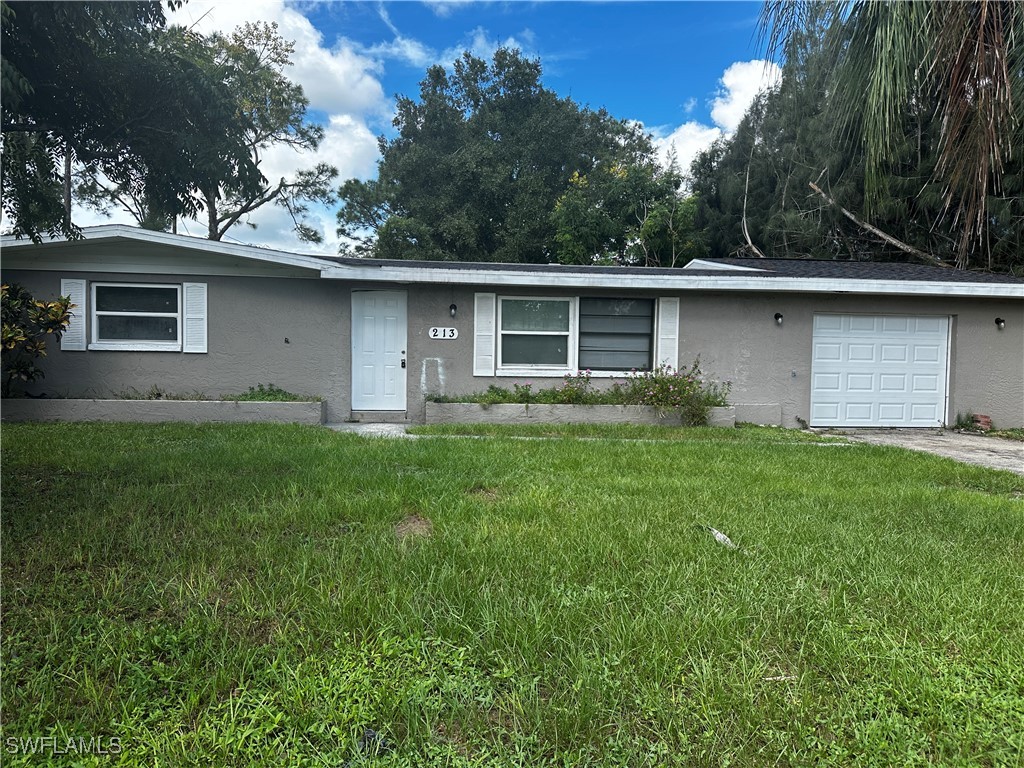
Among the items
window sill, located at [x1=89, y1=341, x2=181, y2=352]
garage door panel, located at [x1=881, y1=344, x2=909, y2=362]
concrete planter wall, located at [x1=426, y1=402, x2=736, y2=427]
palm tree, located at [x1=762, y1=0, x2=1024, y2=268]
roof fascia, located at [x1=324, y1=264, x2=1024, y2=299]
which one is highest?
palm tree, located at [x1=762, y1=0, x2=1024, y2=268]

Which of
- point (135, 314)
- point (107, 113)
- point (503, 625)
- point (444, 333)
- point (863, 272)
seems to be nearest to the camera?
point (503, 625)

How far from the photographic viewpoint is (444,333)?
9.12 meters

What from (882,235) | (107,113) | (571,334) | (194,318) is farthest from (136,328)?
(882,235)

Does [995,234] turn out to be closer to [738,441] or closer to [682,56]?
[682,56]

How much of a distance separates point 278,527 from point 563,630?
6.43 feet

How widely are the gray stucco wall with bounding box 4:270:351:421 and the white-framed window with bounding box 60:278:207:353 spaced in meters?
0.11

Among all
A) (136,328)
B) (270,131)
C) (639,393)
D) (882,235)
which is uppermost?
(270,131)

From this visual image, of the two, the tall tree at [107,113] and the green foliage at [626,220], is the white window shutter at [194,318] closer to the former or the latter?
the tall tree at [107,113]

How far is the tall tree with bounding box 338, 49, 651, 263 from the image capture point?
21109 millimetres

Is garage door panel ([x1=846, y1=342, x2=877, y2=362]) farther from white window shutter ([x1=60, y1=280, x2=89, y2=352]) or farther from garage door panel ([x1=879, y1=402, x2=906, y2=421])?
white window shutter ([x1=60, y1=280, x2=89, y2=352])

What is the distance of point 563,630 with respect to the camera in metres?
2.27

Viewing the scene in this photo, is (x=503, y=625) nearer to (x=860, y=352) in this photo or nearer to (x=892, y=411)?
(x=860, y=352)

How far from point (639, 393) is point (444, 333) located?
3271mm

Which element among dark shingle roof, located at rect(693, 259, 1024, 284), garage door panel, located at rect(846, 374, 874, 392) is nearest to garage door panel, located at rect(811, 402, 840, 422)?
garage door panel, located at rect(846, 374, 874, 392)
